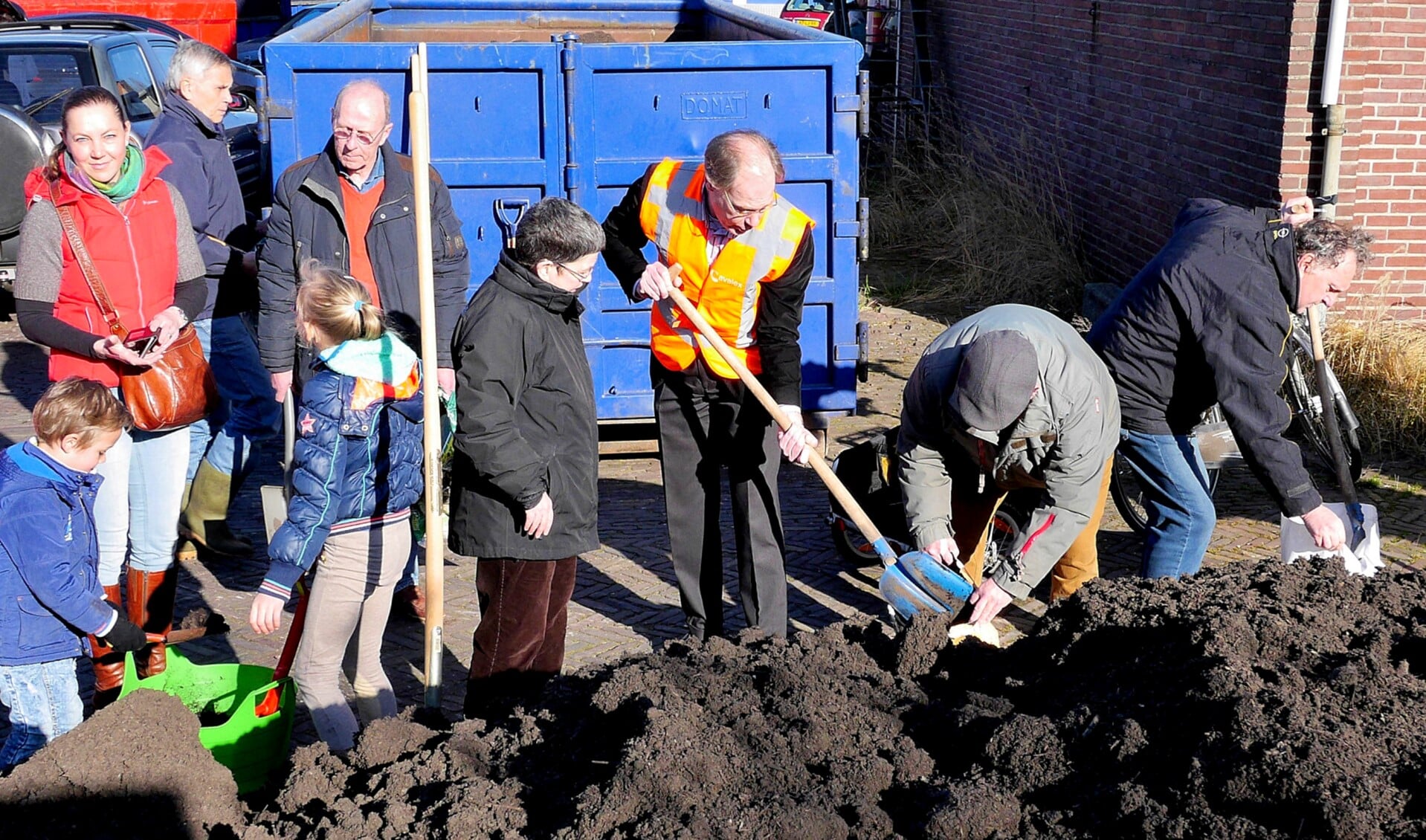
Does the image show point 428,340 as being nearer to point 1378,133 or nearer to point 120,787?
point 120,787

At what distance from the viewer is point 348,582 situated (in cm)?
397

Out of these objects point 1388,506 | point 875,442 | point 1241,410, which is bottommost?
point 1388,506

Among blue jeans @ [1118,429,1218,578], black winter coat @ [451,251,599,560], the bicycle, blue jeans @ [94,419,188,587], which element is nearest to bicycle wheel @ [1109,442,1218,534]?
the bicycle

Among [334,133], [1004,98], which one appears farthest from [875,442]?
[1004,98]

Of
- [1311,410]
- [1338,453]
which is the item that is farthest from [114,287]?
[1311,410]

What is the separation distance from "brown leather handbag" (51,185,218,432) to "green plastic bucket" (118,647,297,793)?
82 centimetres

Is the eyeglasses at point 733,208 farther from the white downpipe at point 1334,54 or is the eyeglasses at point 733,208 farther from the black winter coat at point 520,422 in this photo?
the white downpipe at point 1334,54

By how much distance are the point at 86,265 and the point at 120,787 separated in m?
1.97

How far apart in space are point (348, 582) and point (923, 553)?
1757 millimetres

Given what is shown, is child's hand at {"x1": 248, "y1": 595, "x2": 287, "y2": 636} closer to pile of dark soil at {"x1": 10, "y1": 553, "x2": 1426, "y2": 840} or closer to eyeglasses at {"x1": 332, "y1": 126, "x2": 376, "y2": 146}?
pile of dark soil at {"x1": 10, "y1": 553, "x2": 1426, "y2": 840}

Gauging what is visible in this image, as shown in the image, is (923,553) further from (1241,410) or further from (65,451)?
(65,451)

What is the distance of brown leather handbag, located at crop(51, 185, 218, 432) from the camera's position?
4488mm

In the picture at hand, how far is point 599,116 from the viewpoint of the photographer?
643cm

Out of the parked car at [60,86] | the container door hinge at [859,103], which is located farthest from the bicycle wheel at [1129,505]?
the parked car at [60,86]
